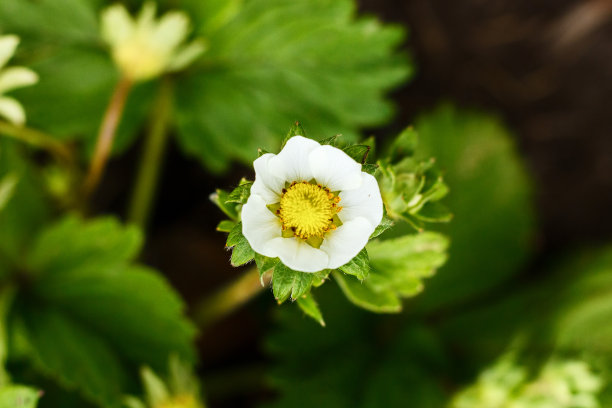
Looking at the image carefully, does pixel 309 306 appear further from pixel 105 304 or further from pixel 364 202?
pixel 105 304

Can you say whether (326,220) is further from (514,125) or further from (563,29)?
(563,29)

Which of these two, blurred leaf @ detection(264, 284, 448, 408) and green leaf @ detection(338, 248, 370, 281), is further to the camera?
blurred leaf @ detection(264, 284, 448, 408)

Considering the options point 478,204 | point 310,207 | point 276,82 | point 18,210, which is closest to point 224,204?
point 310,207

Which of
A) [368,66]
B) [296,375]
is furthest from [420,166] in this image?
[296,375]

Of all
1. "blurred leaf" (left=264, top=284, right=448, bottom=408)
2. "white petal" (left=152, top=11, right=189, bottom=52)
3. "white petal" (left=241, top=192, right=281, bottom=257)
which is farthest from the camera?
"blurred leaf" (left=264, top=284, right=448, bottom=408)

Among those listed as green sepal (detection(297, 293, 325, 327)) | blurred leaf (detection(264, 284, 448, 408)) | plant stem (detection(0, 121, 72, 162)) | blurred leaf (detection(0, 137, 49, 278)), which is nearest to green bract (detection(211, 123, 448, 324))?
green sepal (detection(297, 293, 325, 327))

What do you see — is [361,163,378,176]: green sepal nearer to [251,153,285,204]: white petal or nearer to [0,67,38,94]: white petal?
[251,153,285,204]: white petal
